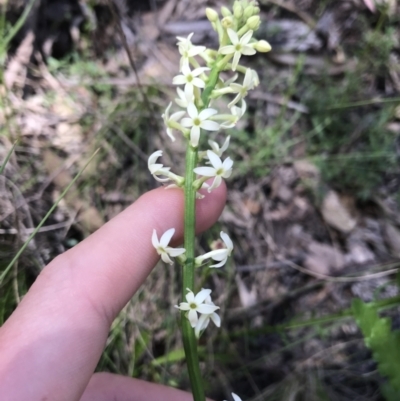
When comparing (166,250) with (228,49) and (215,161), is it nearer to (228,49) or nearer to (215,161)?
(215,161)

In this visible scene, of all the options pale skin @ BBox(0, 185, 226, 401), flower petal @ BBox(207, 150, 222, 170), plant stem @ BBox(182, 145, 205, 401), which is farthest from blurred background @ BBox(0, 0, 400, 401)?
flower petal @ BBox(207, 150, 222, 170)

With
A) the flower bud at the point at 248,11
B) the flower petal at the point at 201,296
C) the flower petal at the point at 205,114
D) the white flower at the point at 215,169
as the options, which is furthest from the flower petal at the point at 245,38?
the flower petal at the point at 201,296

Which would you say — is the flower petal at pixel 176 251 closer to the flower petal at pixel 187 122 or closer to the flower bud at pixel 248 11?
the flower petal at pixel 187 122

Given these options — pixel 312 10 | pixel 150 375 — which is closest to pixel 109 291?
pixel 150 375

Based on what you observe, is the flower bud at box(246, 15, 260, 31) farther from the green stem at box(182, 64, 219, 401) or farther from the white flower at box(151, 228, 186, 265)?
the white flower at box(151, 228, 186, 265)

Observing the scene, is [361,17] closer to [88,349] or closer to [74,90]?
[74,90]

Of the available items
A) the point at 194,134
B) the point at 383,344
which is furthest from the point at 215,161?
the point at 383,344
